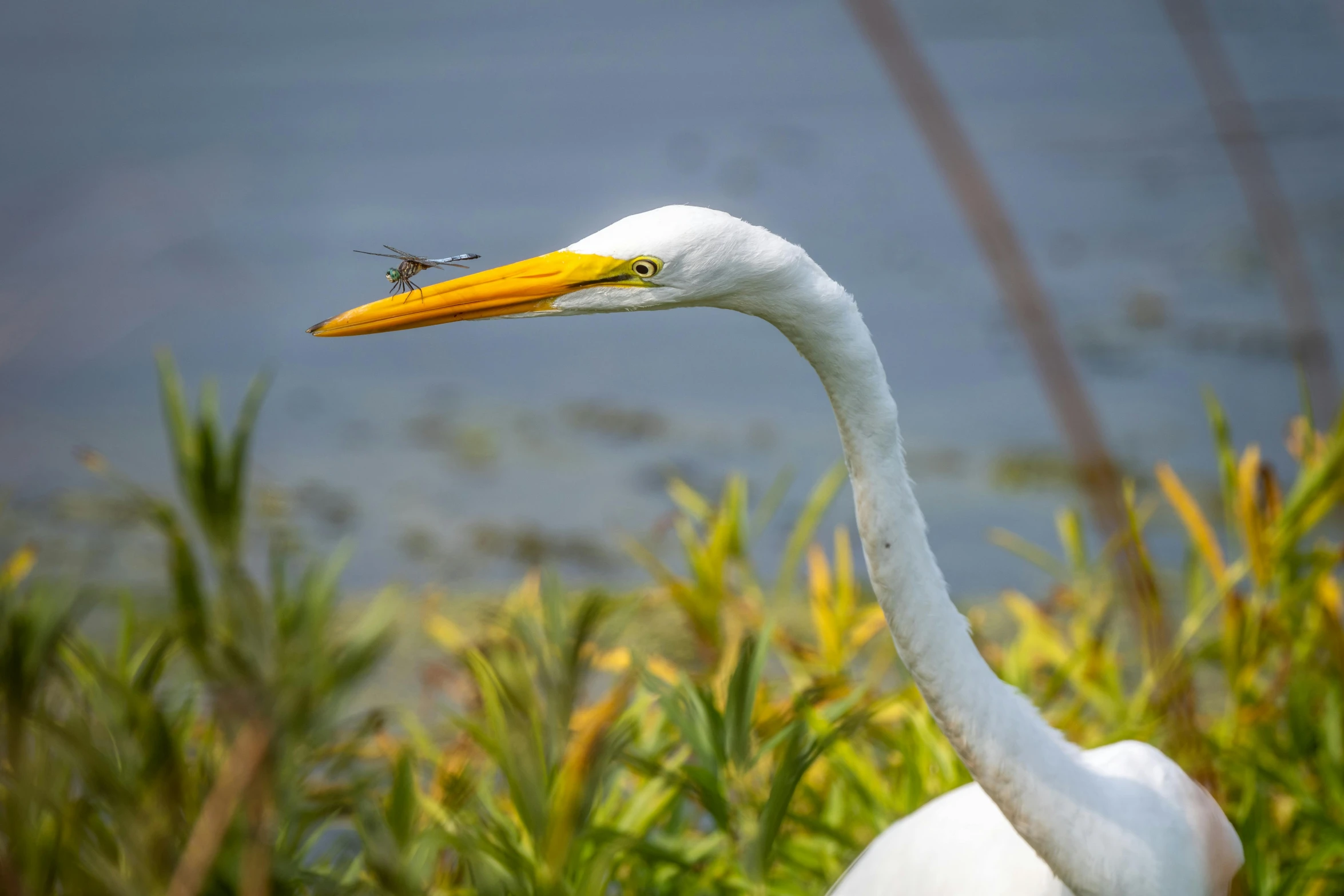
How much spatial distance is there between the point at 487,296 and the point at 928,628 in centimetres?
58

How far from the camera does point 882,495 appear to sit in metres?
1.08

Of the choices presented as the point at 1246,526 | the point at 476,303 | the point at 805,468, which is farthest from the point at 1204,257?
the point at 476,303

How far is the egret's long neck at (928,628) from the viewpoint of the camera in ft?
3.45

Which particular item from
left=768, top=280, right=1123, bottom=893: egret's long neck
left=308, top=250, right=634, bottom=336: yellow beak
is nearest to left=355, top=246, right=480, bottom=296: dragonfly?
left=308, top=250, right=634, bottom=336: yellow beak

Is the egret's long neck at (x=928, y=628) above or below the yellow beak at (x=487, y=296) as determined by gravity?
below

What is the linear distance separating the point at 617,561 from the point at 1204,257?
294 centimetres

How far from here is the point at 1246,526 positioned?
80.7 inches

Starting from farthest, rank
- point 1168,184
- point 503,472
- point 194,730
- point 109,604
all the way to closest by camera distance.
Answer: point 1168,184 → point 503,472 → point 109,604 → point 194,730

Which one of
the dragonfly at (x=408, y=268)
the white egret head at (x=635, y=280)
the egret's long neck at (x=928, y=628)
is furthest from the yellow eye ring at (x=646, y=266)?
the dragonfly at (x=408, y=268)

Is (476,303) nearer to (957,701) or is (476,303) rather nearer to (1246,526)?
(957,701)

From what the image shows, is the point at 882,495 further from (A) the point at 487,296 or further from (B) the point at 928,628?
(A) the point at 487,296

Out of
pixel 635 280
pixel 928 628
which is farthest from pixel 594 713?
pixel 635 280

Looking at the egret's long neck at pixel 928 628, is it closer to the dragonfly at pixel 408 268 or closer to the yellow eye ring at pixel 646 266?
the yellow eye ring at pixel 646 266

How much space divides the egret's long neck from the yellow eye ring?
0.42 feet
